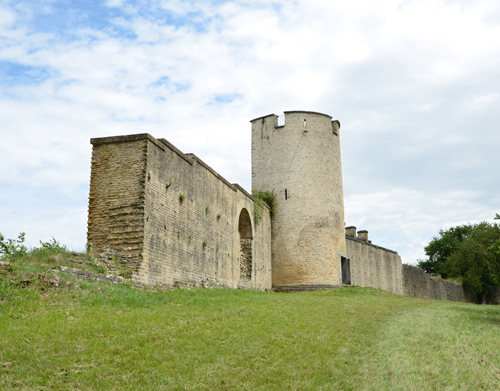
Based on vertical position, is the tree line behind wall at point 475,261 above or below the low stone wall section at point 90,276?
above

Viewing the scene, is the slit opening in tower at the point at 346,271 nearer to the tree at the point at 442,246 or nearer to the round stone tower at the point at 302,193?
the round stone tower at the point at 302,193

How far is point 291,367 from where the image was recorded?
7535 millimetres

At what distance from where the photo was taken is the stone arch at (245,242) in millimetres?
22312

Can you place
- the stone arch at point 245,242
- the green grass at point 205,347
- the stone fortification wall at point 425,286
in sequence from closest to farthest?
the green grass at point 205,347 → the stone arch at point 245,242 → the stone fortification wall at point 425,286

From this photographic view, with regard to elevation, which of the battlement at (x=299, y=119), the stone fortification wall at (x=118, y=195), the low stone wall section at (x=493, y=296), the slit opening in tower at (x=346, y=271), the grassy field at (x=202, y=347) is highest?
the battlement at (x=299, y=119)

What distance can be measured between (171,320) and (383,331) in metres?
4.63

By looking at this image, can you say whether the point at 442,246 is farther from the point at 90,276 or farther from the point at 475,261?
the point at 90,276

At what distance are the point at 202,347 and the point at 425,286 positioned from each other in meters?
35.6

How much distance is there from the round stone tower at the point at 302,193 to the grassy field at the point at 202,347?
533 inches

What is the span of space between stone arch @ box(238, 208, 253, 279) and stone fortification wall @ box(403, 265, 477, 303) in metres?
19.5

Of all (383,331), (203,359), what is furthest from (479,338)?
(203,359)

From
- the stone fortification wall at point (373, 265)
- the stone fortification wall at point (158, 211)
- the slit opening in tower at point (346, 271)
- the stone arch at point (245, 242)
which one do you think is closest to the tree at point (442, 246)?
the stone fortification wall at point (373, 265)

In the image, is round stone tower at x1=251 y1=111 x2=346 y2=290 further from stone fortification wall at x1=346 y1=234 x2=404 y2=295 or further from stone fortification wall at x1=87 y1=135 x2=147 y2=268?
stone fortification wall at x1=87 y1=135 x2=147 y2=268

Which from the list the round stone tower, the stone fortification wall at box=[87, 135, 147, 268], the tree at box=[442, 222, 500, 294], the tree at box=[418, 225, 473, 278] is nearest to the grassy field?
the stone fortification wall at box=[87, 135, 147, 268]
